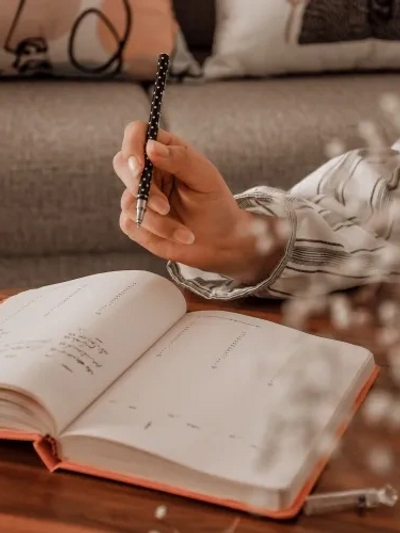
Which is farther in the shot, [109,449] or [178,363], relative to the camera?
[178,363]

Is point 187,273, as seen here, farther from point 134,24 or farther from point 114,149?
point 134,24

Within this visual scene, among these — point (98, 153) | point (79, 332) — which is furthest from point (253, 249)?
point (98, 153)

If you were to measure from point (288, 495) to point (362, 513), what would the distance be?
2.0 inches

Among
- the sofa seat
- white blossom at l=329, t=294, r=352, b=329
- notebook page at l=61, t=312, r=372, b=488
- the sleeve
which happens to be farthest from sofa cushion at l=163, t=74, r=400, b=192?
notebook page at l=61, t=312, r=372, b=488

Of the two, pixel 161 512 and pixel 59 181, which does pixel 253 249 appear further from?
pixel 59 181

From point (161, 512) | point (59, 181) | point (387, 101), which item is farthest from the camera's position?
point (387, 101)

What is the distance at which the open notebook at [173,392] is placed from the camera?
0.60 meters

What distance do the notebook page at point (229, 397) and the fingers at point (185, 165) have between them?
143mm

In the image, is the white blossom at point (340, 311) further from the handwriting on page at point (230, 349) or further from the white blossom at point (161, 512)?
the white blossom at point (161, 512)

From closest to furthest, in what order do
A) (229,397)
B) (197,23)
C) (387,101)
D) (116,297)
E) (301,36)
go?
(229,397), (116,297), (387,101), (301,36), (197,23)

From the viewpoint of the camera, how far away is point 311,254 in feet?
3.09

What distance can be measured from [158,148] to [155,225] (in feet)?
0.28

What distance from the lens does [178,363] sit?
73 cm

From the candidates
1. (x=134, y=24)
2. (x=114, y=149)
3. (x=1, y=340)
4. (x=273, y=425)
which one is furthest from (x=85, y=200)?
(x=273, y=425)
